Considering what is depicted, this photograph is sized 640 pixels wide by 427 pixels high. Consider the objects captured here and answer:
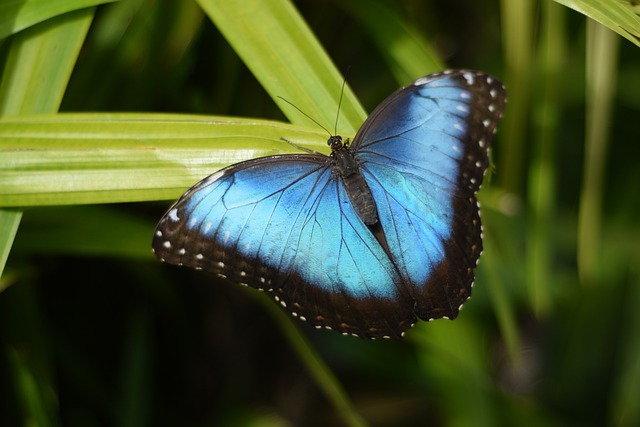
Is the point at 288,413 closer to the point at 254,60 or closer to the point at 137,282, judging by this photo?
the point at 137,282

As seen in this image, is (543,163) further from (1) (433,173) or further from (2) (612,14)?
(2) (612,14)

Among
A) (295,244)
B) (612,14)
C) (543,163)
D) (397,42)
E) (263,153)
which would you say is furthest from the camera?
(543,163)

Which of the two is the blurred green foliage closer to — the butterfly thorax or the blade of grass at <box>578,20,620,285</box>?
the blade of grass at <box>578,20,620,285</box>

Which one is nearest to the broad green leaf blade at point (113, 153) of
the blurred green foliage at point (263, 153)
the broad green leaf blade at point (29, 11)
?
the blurred green foliage at point (263, 153)

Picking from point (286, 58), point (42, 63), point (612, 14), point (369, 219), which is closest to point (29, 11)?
point (42, 63)

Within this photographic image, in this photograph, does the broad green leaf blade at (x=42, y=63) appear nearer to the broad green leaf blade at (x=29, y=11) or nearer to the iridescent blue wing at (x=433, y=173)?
the broad green leaf blade at (x=29, y=11)

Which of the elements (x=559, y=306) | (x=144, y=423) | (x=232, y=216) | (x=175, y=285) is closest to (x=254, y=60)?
(x=232, y=216)

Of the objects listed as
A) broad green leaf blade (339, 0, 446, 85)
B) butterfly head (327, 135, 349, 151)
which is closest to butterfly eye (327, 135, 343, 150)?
butterfly head (327, 135, 349, 151)
